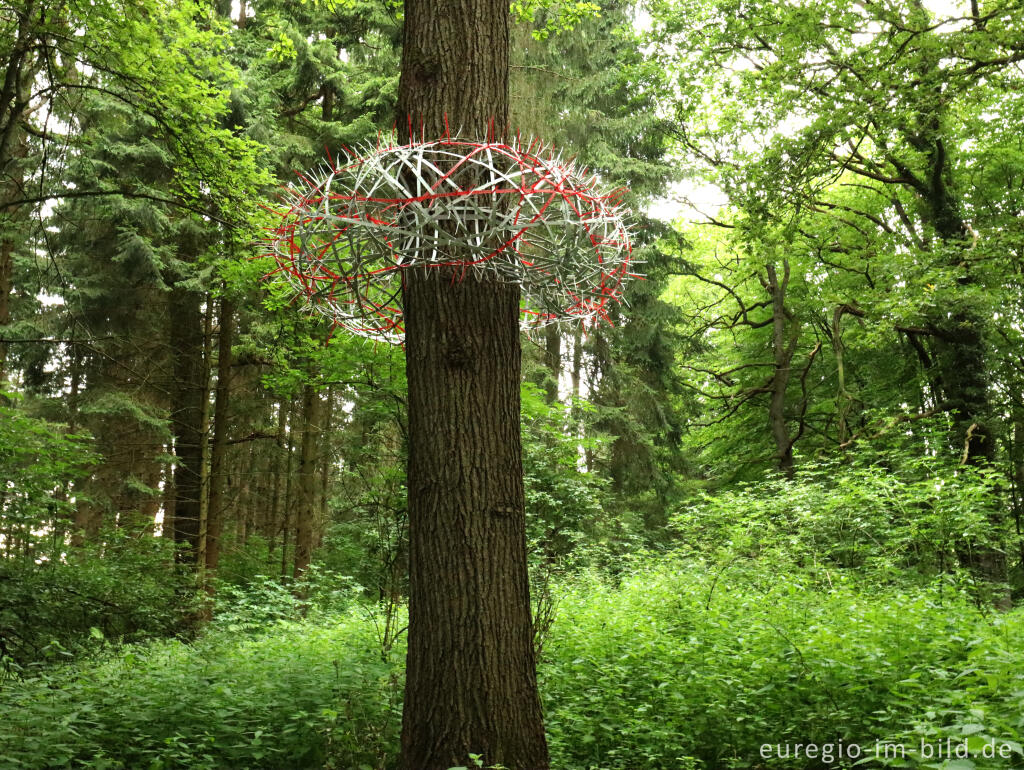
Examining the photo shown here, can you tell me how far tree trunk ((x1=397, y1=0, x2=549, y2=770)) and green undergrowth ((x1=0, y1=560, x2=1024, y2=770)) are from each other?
581 millimetres

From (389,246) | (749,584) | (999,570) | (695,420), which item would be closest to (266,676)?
(389,246)

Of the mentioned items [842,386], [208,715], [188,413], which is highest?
[842,386]

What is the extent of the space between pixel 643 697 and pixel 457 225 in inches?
112

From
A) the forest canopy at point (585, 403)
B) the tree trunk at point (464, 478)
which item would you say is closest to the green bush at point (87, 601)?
the forest canopy at point (585, 403)

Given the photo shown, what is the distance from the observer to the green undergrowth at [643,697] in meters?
3.05

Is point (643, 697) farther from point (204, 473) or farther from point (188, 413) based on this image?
point (188, 413)

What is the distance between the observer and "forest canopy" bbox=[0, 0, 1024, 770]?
3.56 m

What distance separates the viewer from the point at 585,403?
35.9 feet

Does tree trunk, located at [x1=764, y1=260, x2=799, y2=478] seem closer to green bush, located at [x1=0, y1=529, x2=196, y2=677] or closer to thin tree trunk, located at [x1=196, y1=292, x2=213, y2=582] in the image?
thin tree trunk, located at [x1=196, y1=292, x2=213, y2=582]

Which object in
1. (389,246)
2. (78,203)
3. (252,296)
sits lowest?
(389,246)

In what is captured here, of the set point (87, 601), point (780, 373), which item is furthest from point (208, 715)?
point (780, 373)

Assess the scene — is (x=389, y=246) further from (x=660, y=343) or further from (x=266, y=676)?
(x=660, y=343)

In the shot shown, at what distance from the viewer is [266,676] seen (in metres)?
4.34

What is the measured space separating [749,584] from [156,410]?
907 centimetres
